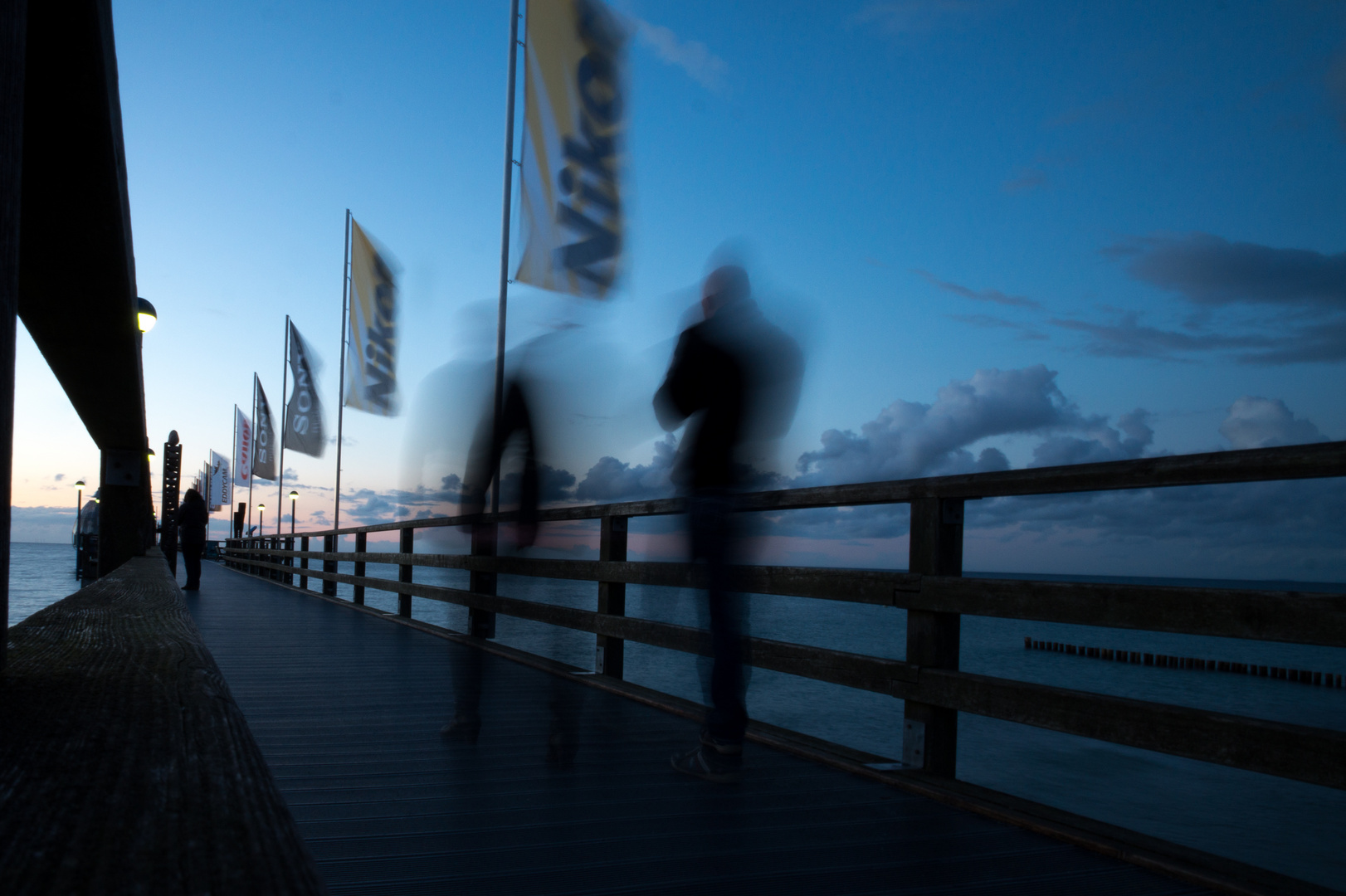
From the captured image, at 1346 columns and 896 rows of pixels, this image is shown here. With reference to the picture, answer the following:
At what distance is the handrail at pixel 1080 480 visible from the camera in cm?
206

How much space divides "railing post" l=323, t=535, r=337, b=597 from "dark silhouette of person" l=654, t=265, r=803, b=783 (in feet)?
35.1

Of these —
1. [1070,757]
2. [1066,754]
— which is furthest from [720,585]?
[1066,754]

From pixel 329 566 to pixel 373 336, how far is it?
12.3ft

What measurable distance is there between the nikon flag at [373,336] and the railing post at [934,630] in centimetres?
953

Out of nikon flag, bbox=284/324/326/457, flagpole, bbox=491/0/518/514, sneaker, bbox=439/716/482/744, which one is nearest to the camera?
sneaker, bbox=439/716/482/744

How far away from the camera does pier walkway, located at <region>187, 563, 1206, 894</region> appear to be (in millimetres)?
2076

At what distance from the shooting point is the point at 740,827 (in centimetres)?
247

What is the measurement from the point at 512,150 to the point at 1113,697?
8.41m

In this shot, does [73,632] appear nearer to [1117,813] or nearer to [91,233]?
[91,233]

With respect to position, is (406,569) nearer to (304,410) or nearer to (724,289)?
(724,289)

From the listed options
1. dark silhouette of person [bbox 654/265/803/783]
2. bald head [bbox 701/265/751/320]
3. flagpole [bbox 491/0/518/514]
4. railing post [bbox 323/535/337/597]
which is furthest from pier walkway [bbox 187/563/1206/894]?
railing post [bbox 323/535/337/597]

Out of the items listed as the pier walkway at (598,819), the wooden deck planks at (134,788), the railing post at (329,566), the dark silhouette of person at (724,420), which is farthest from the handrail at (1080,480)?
the railing post at (329,566)

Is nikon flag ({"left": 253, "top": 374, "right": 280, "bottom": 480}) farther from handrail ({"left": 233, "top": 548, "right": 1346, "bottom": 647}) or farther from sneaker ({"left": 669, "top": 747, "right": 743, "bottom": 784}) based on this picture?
sneaker ({"left": 669, "top": 747, "right": 743, "bottom": 784})

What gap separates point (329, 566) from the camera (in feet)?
44.6
